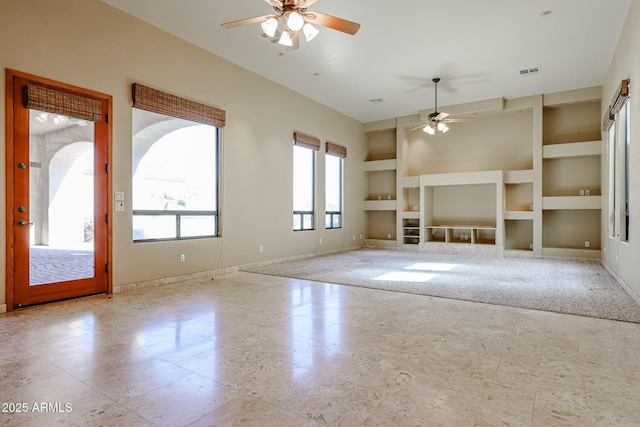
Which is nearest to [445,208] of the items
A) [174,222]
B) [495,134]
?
[495,134]

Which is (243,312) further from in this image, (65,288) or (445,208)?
(445,208)

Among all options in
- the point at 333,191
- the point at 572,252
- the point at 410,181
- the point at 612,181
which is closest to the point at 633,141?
the point at 612,181

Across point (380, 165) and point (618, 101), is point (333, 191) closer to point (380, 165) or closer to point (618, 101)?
point (380, 165)

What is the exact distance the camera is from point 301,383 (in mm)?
2188

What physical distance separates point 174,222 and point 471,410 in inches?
193

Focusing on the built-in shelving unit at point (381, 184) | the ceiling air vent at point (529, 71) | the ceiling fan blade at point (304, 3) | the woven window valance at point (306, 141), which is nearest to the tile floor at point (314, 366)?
the ceiling fan blade at point (304, 3)

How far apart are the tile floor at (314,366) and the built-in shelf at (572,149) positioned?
227 inches

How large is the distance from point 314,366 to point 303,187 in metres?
6.16

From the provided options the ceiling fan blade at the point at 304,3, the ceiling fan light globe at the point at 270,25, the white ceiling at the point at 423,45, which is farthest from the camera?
the white ceiling at the point at 423,45

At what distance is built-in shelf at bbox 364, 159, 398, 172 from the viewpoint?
10.3 metres

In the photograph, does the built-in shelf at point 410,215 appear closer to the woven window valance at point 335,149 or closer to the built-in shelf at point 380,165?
the built-in shelf at point 380,165

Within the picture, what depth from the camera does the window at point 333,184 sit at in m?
9.16

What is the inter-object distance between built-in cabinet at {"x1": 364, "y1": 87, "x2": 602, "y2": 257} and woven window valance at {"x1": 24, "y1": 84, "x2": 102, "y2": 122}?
7.63m

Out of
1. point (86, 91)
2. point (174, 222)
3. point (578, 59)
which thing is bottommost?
point (174, 222)
